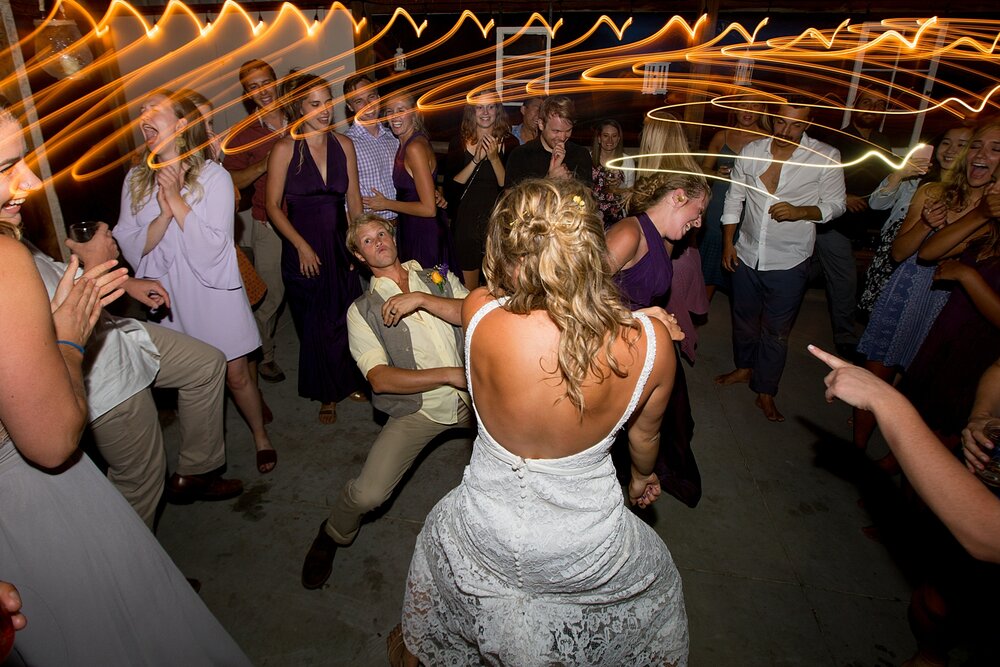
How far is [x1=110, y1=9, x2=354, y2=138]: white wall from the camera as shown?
22.1 feet

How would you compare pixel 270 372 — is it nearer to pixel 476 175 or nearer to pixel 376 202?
pixel 376 202

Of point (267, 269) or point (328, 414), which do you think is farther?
point (267, 269)

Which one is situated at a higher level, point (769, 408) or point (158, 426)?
point (158, 426)

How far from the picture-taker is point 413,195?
174 inches

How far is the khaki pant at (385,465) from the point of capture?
2521mm

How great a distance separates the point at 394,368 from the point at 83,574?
1247 mm

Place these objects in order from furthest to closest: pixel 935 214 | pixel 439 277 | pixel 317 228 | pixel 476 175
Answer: pixel 476 175 → pixel 317 228 → pixel 935 214 → pixel 439 277

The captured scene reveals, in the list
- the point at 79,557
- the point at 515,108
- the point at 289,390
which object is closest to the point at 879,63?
the point at 515,108

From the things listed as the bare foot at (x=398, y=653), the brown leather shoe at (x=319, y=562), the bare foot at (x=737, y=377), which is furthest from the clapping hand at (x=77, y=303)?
the bare foot at (x=737, y=377)

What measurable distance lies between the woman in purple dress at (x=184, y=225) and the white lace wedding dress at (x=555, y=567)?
194 cm

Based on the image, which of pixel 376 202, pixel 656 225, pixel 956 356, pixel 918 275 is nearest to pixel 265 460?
pixel 376 202

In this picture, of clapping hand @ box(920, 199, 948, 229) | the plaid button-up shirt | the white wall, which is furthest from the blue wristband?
the white wall

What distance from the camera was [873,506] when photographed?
325cm

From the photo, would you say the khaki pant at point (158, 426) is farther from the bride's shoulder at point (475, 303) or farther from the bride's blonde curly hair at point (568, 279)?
the bride's blonde curly hair at point (568, 279)
